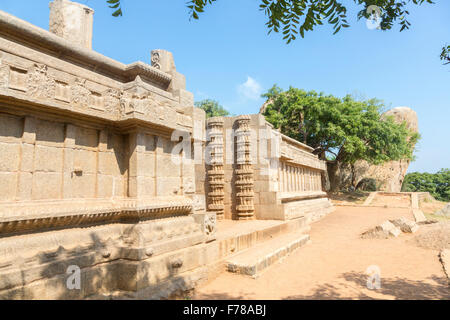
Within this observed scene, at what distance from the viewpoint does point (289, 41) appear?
350 cm

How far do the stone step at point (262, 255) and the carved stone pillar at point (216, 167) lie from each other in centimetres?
308

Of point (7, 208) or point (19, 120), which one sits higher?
point (19, 120)

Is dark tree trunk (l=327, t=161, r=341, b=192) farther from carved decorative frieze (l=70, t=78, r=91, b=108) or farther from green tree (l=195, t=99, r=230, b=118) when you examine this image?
carved decorative frieze (l=70, t=78, r=91, b=108)

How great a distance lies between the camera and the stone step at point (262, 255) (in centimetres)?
611

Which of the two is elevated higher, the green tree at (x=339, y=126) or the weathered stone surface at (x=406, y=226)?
the green tree at (x=339, y=126)

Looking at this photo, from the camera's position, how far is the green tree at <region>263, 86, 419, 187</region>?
80.7 feet

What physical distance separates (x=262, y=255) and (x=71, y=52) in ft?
20.2

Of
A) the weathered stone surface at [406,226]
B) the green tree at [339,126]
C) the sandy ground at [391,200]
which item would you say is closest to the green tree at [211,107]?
the green tree at [339,126]

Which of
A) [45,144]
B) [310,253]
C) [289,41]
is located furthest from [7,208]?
[310,253]

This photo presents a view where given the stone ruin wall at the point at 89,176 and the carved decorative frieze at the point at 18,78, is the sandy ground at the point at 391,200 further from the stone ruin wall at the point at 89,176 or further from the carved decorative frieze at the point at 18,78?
the carved decorative frieze at the point at 18,78

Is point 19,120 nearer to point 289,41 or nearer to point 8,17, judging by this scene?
point 8,17

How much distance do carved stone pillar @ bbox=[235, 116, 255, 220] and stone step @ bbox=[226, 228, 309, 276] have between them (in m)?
2.07

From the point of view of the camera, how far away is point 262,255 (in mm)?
6957
